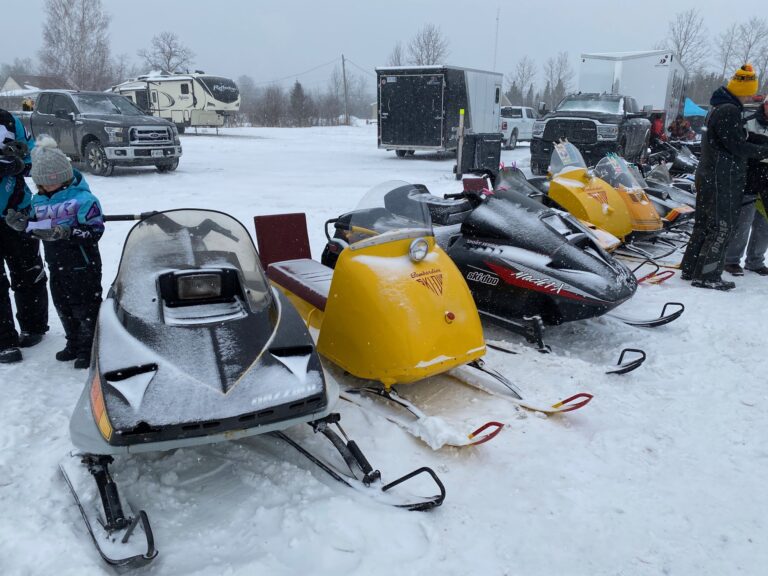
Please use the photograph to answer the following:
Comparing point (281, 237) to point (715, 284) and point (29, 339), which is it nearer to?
point (29, 339)

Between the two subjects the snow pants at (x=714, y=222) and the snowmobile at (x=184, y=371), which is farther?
the snow pants at (x=714, y=222)

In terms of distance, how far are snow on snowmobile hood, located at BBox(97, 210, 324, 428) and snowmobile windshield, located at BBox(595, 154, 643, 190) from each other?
5385 mm

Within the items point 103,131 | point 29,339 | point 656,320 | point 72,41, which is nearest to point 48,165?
point 29,339

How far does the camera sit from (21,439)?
114 inches

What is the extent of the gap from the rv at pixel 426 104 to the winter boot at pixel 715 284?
11356 millimetres

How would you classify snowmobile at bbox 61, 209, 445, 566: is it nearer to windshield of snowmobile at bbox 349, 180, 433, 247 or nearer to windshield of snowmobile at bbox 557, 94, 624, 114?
windshield of snowmobile at bbox 349, 180, 433, 247

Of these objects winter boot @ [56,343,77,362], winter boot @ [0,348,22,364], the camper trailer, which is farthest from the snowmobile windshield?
the camper trailer

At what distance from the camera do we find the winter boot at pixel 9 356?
12.3ft

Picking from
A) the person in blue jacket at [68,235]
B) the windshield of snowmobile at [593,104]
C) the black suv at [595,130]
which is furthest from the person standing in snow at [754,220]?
the windshield of snowmobile at [593,104]

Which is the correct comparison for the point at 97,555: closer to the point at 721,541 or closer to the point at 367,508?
the point at 367,508

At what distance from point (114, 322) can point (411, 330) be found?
4.96ft

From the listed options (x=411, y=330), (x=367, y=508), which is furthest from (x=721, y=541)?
(x=411, y=330)

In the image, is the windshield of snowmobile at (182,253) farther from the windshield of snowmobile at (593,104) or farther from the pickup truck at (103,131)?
the windshield of snowmobile at (593,104)

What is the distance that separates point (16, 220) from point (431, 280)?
8.73 feet
